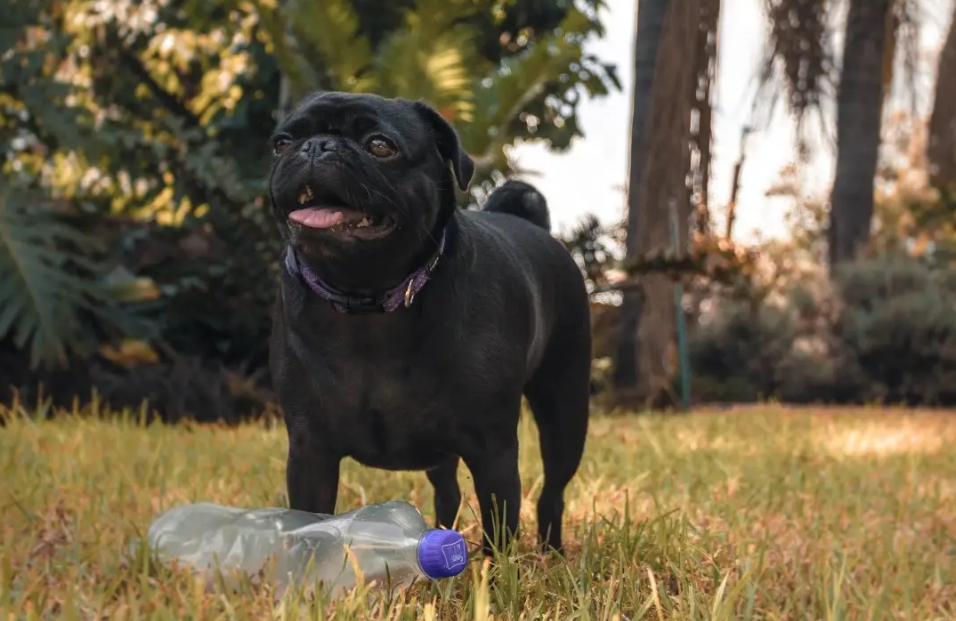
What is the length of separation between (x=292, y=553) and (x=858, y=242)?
11.5 metres

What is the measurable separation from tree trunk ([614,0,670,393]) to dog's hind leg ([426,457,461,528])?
19.2 ft

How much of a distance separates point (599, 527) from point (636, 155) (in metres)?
6.46

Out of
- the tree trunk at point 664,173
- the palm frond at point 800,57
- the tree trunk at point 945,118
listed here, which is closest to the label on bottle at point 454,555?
the tree trunk at point 664,173

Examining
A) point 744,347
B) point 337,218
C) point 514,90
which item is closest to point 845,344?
point 744,347

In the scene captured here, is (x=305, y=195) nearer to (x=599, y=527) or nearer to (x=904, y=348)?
(x=599, y=527)

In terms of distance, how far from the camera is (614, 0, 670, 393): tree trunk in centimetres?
927

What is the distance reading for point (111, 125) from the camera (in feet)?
29.1

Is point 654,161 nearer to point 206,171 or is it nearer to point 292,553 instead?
point 206,171

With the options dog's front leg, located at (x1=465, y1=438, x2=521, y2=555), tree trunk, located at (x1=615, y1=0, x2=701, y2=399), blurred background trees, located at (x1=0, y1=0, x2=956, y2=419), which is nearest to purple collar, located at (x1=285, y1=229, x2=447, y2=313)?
dog's front leg, located at (x1=465, y1=438, x2=521, y2=555)

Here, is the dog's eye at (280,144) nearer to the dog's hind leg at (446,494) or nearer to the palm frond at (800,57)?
the dog's hind leg at (446,494)

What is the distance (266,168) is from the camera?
20.2 feet

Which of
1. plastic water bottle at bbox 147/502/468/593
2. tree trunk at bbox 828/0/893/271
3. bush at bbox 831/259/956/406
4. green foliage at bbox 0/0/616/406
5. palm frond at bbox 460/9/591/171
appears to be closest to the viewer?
plastic water bottle at bbox 147/502/468/593

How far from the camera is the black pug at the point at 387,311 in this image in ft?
8.00

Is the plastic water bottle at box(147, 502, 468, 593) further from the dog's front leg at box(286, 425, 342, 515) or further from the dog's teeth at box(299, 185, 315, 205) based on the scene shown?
the dog's teeth at box(299, 185, 315, 205)
